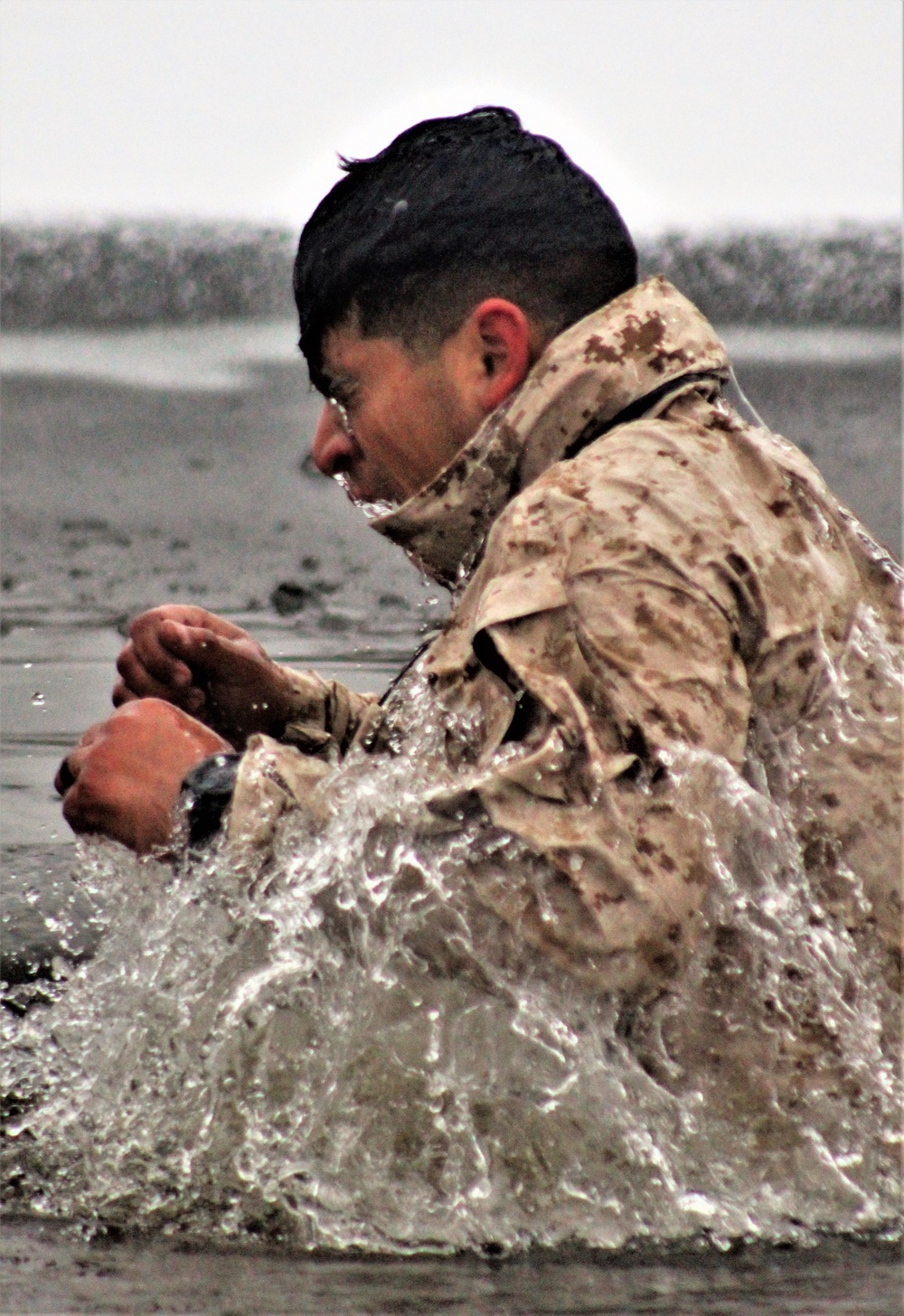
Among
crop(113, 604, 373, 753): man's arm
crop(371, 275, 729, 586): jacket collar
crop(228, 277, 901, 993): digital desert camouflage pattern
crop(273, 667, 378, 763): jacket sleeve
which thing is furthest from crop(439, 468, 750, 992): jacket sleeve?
crop(273, 667, 378, 763): jacket sleeve

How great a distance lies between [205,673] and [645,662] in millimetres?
1247

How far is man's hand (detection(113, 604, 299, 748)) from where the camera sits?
338 cm

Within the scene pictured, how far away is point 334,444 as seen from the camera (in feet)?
9.77

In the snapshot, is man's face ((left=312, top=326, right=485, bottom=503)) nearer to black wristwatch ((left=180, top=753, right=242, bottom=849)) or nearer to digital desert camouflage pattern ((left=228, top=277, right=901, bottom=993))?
digital desert camouflage pattern ((left=228, top=277, right=901, bottom=993))

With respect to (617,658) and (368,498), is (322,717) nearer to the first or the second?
(368,498)

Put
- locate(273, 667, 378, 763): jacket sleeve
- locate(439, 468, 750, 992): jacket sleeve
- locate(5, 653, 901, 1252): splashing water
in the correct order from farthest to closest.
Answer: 1. locate(273, 667, 378, 763): jacket sleeve
2. locate(5, 653, 901, 1252): splashing water
3. locate(439, 468, 750, 992): jacket sleeve

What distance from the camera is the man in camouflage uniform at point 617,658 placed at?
7.82 ft

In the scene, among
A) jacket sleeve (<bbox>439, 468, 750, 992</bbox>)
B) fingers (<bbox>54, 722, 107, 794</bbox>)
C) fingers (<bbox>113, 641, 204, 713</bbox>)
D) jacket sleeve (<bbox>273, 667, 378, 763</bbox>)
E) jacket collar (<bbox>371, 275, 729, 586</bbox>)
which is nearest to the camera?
jacket sleeve (<bbox>439, 468, 750, 992</bbox>)

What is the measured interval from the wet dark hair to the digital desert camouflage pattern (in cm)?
17

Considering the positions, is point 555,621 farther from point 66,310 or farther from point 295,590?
point 66,310

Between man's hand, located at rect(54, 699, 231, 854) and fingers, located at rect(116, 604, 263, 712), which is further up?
man's hand, located at rect(54, 699, 231, 854)

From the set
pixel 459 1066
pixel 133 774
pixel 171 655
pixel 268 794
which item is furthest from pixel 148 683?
pixel 459 1066

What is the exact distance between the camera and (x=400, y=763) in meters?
2.65

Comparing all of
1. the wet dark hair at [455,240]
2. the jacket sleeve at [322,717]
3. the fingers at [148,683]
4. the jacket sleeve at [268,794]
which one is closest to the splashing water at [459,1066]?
the jacket sleeve at [268,794]
